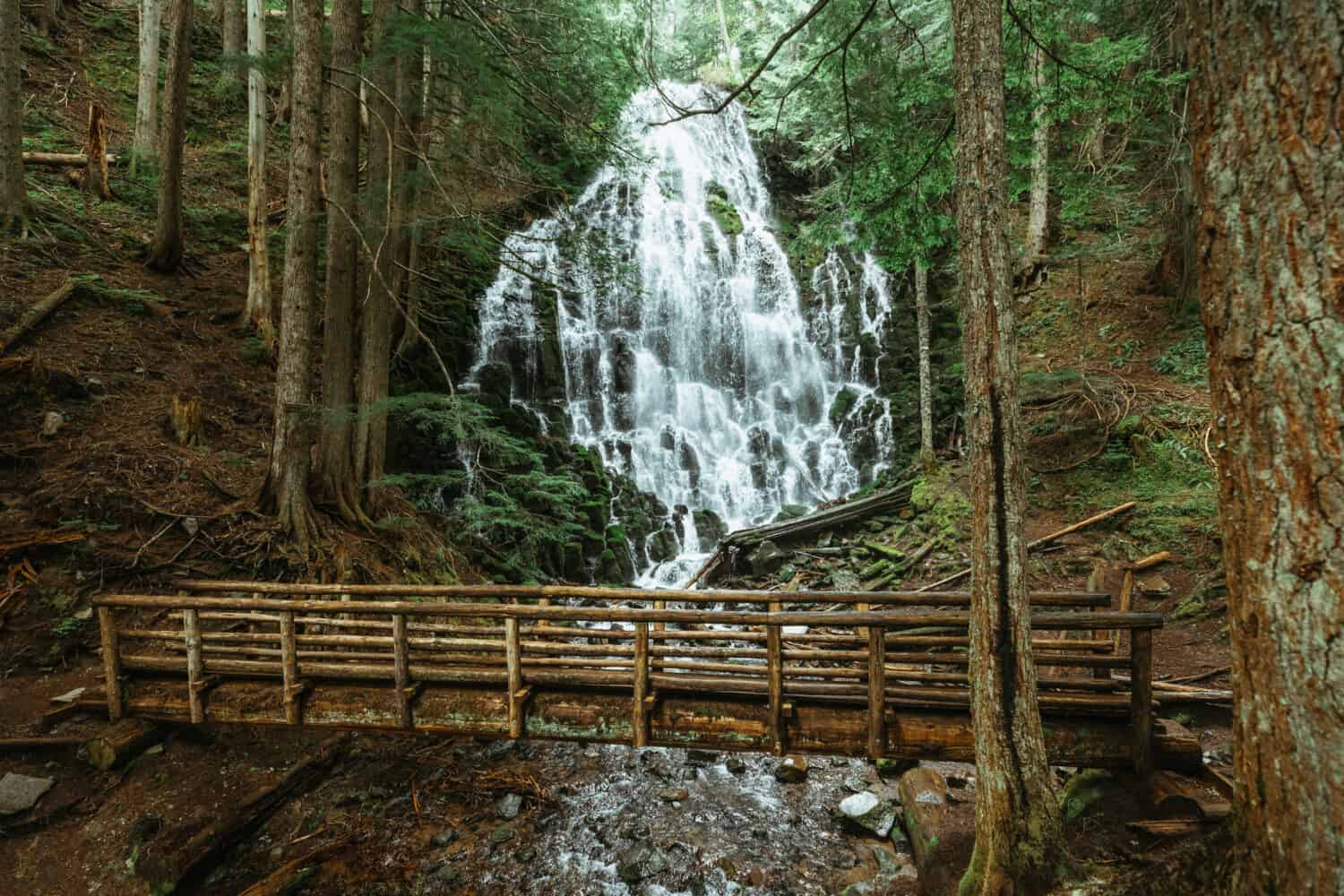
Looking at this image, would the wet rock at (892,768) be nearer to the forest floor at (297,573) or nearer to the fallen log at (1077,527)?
the forest floor at (297,573)

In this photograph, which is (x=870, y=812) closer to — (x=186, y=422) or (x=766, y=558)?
(x=766, y=558)

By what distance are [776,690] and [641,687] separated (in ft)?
3.49

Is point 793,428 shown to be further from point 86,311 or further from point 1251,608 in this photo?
point 1251,608

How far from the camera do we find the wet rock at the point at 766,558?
1158 cm

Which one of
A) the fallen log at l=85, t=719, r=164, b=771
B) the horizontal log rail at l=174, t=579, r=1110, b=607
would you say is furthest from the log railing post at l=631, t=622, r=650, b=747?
the fallen log at l=85, t=719, r=164, b=771

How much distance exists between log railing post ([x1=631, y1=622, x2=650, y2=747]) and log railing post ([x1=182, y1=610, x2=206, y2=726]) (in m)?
3.84

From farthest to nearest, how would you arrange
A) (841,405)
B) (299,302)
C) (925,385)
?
(841,405) < (925,385) < (299,302)

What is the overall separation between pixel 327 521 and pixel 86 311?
16.6ft

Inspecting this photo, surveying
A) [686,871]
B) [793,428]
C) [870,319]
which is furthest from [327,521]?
[870,319]

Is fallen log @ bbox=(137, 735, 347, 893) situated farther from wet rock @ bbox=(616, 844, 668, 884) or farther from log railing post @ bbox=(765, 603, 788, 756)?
log railing post @ bbox=(765, 603, 788, 756)

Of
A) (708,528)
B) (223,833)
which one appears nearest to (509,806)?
(223,833)

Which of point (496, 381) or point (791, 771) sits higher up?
point (496, 381)

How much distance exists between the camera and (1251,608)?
5.74 ft

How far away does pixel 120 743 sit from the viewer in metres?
5.27
